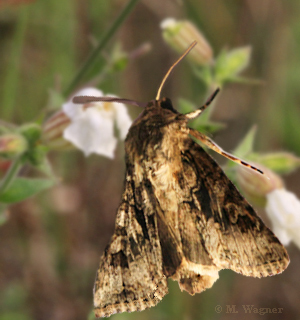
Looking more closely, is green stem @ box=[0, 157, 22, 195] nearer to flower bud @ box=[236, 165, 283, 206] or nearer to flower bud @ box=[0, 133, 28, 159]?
flower bud @ box=[0, 133, 28, 159]

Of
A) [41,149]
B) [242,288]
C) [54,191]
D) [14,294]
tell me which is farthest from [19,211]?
[242,288]

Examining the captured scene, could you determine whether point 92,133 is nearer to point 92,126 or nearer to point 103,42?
point 92,126

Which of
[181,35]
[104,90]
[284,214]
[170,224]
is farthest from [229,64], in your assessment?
[170,224]

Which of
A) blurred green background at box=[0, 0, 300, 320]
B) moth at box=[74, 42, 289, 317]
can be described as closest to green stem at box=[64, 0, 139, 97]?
blurred green background at box=[0, 0, 300, 320]

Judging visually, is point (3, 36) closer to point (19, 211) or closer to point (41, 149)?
point (19, 211)

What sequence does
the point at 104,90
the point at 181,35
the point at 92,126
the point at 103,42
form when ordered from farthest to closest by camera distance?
the point at 104,90 → the point at 181,35 → the point at 103,42 → the point at 92,126

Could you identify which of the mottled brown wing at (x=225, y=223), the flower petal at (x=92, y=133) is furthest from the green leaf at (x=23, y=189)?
the mottled brown wing at (x=225, y=223)
